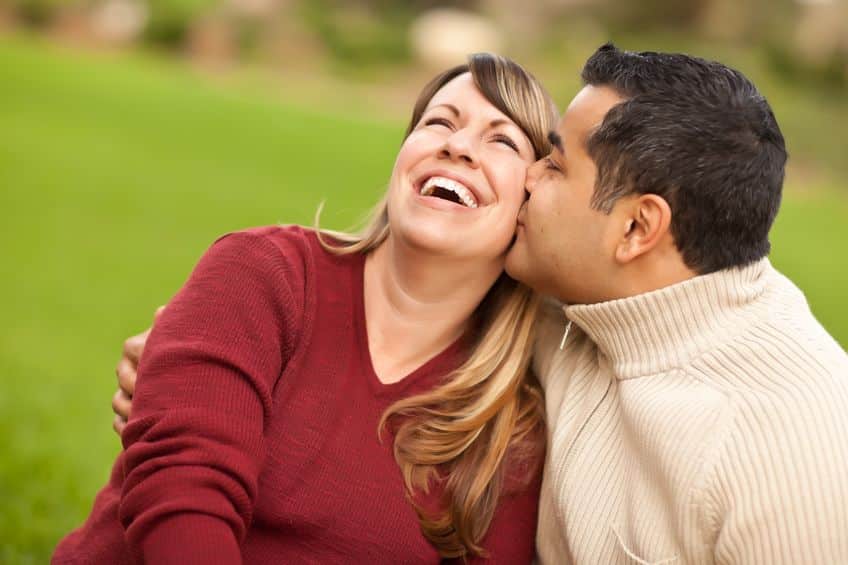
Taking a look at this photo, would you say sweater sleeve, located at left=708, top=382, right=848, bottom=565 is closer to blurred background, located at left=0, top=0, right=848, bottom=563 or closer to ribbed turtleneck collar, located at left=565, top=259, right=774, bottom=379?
ribbed turtleneck collar, located at left=565, top=259, right=774, bottom=379

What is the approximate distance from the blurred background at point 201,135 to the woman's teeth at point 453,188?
202 centimetres

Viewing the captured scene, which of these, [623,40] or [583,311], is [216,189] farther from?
[623,40]

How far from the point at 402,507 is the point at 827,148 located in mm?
16570

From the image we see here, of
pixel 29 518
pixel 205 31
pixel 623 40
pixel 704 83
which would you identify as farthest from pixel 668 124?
pixel 623 40

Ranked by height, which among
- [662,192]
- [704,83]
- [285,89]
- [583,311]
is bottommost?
[285,89]

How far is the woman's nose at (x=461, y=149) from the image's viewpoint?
2662 millimetres

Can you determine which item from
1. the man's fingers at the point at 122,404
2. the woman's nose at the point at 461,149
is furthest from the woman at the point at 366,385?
the man's fingers at the point at 122,404

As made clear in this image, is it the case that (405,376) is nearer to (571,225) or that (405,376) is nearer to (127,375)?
(571,225)

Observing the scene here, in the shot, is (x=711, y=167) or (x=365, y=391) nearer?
(x=711, y=167)

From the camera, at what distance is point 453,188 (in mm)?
2654

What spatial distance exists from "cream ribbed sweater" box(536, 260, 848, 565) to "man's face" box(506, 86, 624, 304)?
0.08m

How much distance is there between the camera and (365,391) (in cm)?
256

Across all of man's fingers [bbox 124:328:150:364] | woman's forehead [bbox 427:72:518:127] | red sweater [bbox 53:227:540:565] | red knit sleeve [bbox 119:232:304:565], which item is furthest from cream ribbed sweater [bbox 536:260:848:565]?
man's fingers [bbox 124:328:150:364]

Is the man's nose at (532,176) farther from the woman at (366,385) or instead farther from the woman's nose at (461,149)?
the woman's nose at (461,149)
